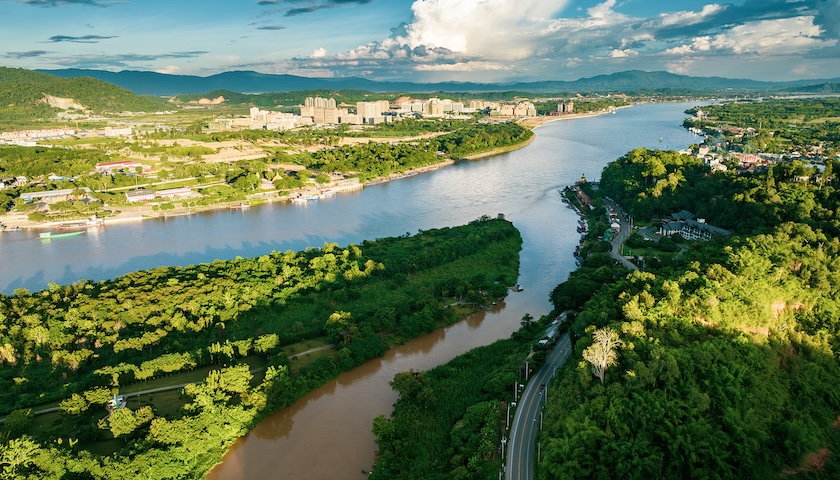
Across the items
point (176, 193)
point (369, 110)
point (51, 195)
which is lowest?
point (176, 193)

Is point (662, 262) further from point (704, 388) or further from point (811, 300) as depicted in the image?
point (704, 388)

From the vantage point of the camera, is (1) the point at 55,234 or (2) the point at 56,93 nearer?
(1) the point at 55,234

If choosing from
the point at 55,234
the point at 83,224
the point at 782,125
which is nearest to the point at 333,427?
the point at 55,234

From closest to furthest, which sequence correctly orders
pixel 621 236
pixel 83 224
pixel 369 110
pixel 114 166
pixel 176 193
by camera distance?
1. pixel 621 236
2. pixel 83 224
3. pixel 176 193
4. pixel 114 166
5. pixel 369 110

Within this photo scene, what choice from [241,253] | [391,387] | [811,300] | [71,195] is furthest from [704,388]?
[71,195]

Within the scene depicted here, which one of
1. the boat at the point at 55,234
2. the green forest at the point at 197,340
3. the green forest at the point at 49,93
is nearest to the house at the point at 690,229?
the green forest at the point at 197,340

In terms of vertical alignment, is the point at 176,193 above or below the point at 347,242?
above

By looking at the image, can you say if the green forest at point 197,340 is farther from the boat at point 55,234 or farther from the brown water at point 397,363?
the boat at point 55,234

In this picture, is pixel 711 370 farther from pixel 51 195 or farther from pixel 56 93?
pixel 56 93
